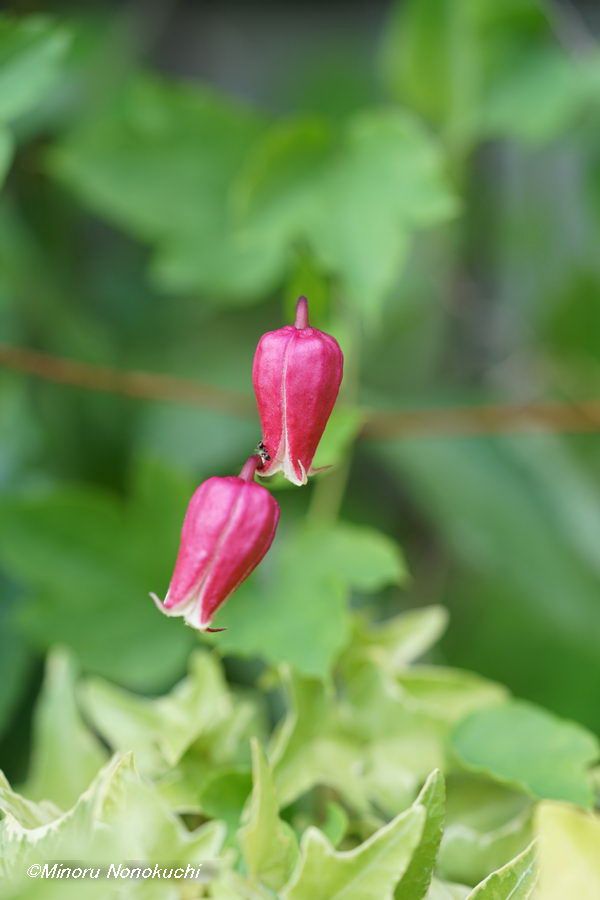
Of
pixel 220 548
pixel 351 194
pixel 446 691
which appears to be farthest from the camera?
pixel 351 194

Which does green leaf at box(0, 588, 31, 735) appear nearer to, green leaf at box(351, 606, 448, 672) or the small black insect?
green leaf at box(351, 606, 448, 672)

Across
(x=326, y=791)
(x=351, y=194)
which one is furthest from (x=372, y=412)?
(x=326, y=791)

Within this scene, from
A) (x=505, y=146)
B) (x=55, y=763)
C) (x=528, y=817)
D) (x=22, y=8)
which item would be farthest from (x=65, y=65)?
(x=528, y=817)

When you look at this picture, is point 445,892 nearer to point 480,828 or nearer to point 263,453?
point 480,828

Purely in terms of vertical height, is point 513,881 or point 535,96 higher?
point 535,96

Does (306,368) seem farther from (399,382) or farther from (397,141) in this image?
(399,382)

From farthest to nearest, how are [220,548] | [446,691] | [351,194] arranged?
[351,194]
[446,691]
[220,548]

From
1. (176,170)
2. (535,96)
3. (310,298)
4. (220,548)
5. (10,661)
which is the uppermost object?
(535,96)

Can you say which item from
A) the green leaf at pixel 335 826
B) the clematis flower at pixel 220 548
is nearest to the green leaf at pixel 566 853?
the green leaf at pixel 335 826

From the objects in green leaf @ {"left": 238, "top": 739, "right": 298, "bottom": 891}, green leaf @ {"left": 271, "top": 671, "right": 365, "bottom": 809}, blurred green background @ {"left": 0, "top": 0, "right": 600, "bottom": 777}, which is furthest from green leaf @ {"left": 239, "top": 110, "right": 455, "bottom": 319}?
green leaf @ {"left": 238, "top": 739, "right": 298, "bottom": 891}
